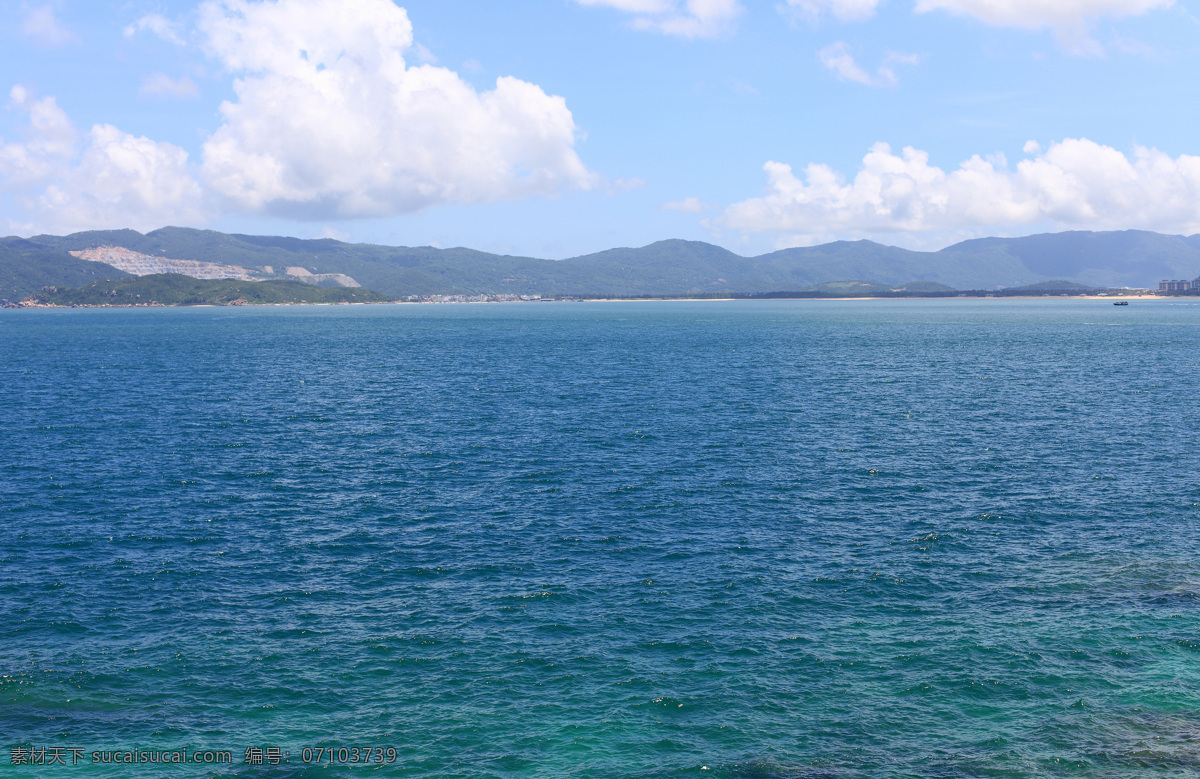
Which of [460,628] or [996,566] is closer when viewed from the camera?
[460,628]

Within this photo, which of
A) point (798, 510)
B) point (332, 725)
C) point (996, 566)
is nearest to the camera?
point (332, 725)

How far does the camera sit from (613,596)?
1580 inches

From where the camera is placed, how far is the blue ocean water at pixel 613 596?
29.0 m

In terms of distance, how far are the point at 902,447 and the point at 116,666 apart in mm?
64142

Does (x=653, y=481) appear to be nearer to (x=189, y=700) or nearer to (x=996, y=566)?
(x=996, y=566)

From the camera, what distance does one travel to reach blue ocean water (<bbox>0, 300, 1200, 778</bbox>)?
29.0 metres

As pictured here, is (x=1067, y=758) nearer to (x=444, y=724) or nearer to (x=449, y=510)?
(x=444, y=724)

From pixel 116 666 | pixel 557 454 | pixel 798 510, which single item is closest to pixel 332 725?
pixel 116 666

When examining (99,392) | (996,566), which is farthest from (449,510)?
(99,392)

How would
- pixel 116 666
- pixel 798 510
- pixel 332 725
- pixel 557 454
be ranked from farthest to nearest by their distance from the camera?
pixel 557 454
pixel 798 510
pixel 116 666
pixel 332 725

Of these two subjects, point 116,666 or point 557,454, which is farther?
point 557,454

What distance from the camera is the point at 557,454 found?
236ft

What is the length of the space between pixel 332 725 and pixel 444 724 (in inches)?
167

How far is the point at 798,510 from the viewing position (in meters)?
54.6
